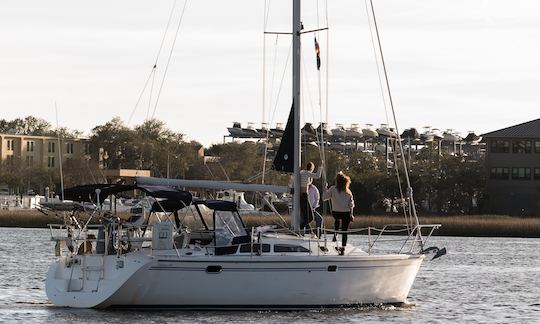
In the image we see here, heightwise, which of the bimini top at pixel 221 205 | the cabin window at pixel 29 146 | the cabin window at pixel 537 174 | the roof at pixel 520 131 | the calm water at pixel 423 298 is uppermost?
the cabin window at pixel 29 146

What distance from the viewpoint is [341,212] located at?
35969 mm

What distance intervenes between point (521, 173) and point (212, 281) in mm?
94292

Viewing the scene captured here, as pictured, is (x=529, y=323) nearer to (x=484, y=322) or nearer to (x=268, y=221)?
(x=484, y=322)

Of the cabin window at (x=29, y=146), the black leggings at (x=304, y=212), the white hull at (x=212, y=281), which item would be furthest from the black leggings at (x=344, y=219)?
the cabin window at (x=29, y=146)

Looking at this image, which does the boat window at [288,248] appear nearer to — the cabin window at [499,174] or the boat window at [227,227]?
the boat window at [227,227]

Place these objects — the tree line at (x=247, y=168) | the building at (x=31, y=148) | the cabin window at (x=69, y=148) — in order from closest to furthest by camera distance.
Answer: the tree line at (x=247, y=168) → the cabin window at (x=69, y=148) → the building at (x=31, y=148)

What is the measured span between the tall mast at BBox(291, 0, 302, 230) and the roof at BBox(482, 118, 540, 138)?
91.1 m

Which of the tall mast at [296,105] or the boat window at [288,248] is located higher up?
the tall mast at [296,105]

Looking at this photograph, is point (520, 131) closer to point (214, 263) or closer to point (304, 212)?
point (304, 212)

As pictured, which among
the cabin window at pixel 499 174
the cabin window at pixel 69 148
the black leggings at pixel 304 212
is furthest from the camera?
the cabin window at pixel 69 148

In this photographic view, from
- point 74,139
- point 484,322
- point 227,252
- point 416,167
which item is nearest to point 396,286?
point 484,322

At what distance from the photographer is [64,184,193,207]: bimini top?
3456 centimetres

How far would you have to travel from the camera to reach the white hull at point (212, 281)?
1319 inches

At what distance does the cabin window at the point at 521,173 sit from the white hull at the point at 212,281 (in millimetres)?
91818
